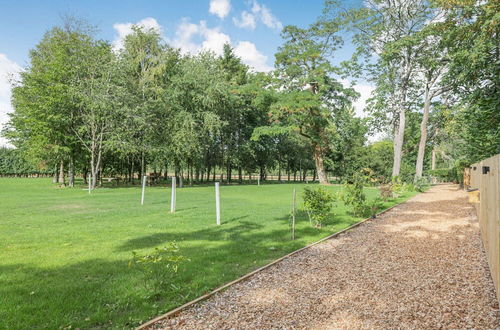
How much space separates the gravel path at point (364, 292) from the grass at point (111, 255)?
19.9 inches

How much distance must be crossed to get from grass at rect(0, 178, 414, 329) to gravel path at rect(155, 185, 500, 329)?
505mm

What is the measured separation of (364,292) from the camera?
13.0 ft

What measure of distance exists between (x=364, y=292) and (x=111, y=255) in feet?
13.8

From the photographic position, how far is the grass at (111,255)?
11.0 ft

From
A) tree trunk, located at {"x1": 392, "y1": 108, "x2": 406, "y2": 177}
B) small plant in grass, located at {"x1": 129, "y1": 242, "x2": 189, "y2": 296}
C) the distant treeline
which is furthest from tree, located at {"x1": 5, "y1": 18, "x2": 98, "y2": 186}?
the distant treeline

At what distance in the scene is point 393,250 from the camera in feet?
20.0

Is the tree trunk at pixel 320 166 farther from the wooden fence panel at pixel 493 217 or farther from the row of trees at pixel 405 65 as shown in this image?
the wooden fence panel at pixel 493 217

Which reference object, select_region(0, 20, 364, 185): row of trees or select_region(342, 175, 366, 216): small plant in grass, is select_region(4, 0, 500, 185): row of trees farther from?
select_region(342, 175, 366, 216): small plant in grass

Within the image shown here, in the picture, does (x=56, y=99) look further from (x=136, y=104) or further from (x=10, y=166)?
(x=10, y=166)

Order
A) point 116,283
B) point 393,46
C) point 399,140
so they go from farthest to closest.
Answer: point 399,140
point 393,46
point 116,283

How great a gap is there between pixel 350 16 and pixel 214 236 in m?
23.2

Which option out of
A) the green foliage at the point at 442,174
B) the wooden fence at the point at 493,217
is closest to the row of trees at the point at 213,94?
the green foliage at the point at 442,174

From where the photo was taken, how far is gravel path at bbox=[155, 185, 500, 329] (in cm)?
319

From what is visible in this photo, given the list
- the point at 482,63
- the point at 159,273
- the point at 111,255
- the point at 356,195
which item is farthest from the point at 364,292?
the point at 482,63
